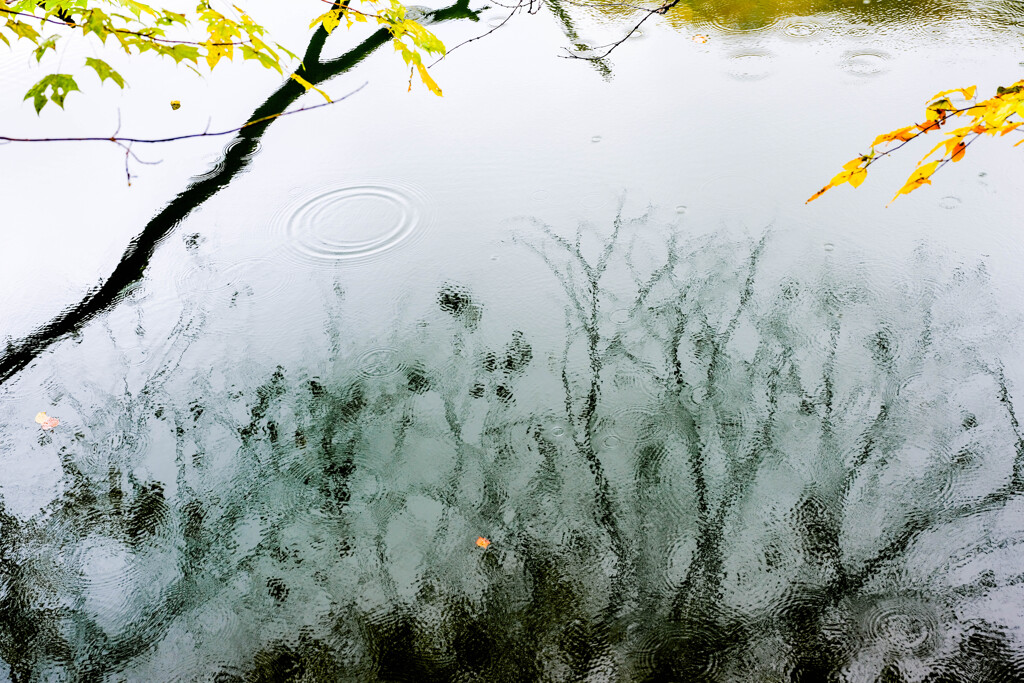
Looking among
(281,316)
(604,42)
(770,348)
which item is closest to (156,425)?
(281,316)

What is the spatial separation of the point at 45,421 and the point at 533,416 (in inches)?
56.7

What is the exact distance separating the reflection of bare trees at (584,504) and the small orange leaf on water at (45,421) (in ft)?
0.18

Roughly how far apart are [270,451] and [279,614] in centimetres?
48

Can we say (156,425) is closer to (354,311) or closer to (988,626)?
(354,311)

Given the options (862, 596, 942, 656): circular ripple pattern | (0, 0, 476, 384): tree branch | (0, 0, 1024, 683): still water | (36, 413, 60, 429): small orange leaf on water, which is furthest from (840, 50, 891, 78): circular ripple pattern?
(36, 413, 60, 429): small orange leaf on water

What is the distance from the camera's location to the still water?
5.52ft

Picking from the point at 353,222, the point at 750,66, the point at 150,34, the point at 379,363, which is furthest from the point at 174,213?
the point at 750,66

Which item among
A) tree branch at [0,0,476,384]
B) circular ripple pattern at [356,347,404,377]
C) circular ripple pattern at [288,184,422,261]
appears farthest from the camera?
circular ripple pattern at [288,184,422,261]

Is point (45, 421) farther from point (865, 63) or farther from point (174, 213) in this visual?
point (865, 63)

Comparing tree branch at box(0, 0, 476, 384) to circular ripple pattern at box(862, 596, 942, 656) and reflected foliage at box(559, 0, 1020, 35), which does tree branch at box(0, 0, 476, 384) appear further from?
circular ripple pattern at box(862, 596, 942, 656)

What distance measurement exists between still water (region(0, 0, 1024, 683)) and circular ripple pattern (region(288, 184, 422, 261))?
15 millimetres

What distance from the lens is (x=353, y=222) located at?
2.63 metres

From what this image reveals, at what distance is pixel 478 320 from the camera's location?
2312mm

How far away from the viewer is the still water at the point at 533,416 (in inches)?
66.2
